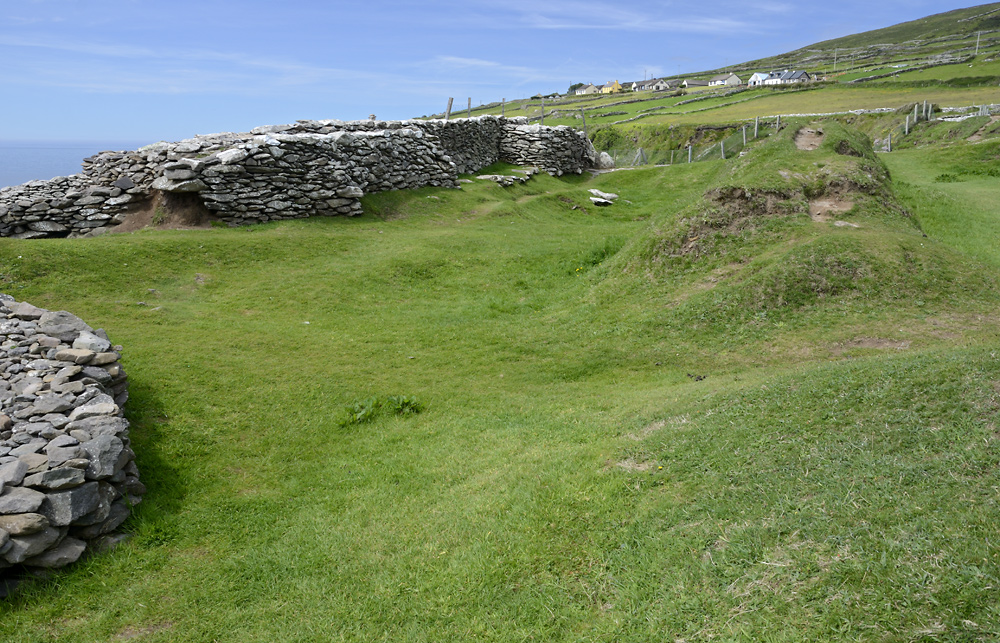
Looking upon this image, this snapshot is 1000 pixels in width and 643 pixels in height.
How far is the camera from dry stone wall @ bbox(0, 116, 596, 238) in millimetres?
19891

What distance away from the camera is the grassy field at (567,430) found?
4.89 m

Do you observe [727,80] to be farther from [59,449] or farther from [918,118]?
[59,449]

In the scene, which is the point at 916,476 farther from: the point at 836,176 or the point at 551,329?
the point at 836,176

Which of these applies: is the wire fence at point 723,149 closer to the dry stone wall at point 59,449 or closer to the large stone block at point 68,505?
the dry stone wall at point 59,449

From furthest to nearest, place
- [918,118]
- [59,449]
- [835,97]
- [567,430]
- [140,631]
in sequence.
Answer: [835,97] < [918,118] < [567,430] < [59,449] < [140,631]

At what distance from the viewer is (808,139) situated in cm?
2075

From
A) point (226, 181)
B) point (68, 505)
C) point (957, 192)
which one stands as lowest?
point (68, 505)

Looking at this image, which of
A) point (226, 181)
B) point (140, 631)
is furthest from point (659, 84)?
point (140, 631)

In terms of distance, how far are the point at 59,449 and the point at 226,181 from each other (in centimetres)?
1550

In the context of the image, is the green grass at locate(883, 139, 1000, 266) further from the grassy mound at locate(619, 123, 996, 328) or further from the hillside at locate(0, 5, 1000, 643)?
the grassy mound at locate(619, 123, 996, 328)

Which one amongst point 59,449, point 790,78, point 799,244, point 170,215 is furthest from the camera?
point 790,78

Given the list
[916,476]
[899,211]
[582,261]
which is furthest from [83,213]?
[899,211]

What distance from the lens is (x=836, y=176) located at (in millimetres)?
17031

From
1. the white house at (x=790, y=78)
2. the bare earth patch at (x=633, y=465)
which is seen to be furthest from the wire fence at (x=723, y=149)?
the white house at (x=790, y=78)
